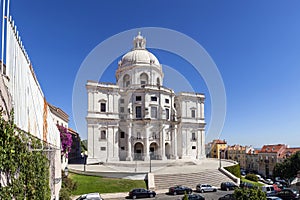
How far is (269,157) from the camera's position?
61406mm

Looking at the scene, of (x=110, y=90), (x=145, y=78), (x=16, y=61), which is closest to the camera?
(x=16, y=61)

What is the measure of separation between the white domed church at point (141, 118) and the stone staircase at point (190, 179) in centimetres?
1232

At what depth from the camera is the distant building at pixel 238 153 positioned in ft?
242

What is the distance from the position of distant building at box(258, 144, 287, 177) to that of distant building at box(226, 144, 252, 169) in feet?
26.0

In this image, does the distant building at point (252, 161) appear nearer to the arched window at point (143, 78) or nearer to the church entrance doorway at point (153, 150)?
the church entrance doorway at point (153, 150)

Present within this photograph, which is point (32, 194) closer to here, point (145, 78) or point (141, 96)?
point (141, 96)

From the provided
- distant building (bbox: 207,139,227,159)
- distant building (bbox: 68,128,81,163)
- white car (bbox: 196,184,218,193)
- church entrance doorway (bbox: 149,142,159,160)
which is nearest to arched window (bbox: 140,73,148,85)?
church entrance doorway (bbox: 149,142,159,160)

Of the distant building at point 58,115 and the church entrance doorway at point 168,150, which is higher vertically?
the distant building at point 58,115

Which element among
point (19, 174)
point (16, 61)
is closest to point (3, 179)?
point (19, 174)

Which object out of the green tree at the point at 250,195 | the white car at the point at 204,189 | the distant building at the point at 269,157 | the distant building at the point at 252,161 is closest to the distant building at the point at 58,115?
the white car at the point at 204,189

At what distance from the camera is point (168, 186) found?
76.2 ft

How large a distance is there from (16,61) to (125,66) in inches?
1442

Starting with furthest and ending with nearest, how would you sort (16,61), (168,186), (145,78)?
(145,78), (168,186), (16,61)

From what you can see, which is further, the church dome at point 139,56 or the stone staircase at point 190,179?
the church dome at point 139,56
